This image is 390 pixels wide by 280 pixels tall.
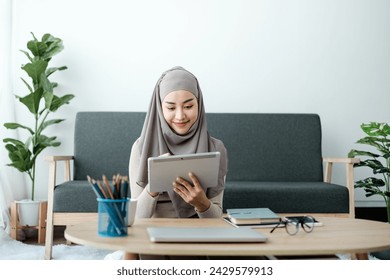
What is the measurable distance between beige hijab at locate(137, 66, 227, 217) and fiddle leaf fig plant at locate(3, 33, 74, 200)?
1410mm

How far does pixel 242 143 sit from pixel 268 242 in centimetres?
203

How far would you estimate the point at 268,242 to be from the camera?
115 cm

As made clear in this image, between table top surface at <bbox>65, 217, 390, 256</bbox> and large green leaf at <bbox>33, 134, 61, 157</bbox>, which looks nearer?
table top surface at <bbox>65, 217, 390, 256</bbox>

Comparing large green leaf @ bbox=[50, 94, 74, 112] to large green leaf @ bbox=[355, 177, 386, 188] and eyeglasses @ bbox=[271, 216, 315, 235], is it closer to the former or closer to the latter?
large green leaf @ bbox=[355, 177, 386, 188]

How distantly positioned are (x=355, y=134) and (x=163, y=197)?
221 cm

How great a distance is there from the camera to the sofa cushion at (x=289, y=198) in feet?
8.60

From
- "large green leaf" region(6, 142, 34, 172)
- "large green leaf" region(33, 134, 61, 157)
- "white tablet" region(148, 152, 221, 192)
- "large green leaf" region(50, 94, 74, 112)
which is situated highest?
"large green leaf" region(50, 94, 74, 112)

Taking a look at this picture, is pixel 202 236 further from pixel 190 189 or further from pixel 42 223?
pixel 42 223

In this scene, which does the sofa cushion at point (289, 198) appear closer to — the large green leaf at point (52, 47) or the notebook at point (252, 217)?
the notebook at point (252, 217)

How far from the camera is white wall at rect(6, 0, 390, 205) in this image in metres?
3.42

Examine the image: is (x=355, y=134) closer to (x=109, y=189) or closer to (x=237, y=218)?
(x=237, y=218)

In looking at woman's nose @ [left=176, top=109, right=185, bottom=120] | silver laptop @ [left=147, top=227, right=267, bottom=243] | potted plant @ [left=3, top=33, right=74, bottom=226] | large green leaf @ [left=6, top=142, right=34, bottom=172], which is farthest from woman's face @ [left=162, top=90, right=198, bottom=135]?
large green leaf @ [left=6, top=142, right=34, bottom=172]

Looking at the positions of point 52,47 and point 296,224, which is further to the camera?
point 52,47

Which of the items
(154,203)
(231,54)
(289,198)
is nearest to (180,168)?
(154,203)
